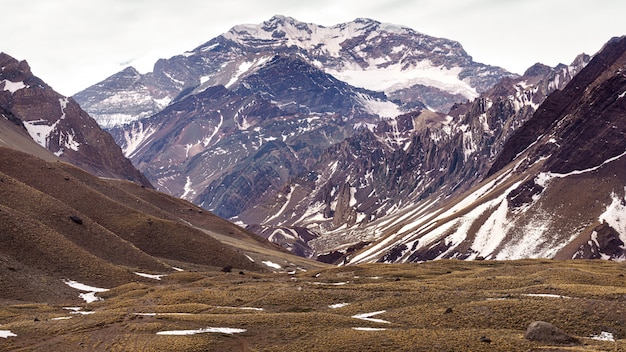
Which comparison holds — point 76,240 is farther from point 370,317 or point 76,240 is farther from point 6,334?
point 370,317

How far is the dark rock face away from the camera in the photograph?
171ft

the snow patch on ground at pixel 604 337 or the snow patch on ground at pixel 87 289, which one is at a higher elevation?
the snow patch on ground at pixel 604 337

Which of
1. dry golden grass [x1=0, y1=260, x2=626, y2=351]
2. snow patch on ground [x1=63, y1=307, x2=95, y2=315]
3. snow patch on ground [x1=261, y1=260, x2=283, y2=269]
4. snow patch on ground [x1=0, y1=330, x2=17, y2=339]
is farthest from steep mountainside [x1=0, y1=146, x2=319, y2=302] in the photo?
snow patch on ground [x1=0, y1=330, x2=17, y2=339]

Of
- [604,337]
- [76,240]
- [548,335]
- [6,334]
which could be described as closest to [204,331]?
[6,334]

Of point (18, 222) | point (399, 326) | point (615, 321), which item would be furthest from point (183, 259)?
point (615, 321)

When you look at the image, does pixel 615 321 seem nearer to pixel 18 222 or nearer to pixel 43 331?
pixel 43 331

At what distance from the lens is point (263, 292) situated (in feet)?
268

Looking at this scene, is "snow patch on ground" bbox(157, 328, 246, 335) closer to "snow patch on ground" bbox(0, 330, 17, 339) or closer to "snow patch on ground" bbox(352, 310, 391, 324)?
"snow patch on ground" bbox(352, 310, 391, 324)

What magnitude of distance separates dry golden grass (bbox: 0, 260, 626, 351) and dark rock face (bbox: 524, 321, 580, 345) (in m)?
1.05

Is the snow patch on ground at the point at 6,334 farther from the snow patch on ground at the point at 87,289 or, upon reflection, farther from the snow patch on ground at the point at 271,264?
the snow patch on ground at the point at 271,264

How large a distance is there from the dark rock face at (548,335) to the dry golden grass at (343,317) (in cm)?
105

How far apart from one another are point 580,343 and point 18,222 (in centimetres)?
9611

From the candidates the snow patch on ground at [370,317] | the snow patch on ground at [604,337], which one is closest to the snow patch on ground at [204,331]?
the snow patch on ground at [370,317]

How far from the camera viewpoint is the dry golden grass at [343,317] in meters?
54.4
